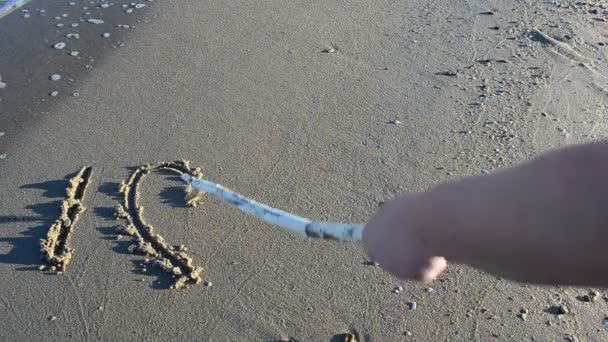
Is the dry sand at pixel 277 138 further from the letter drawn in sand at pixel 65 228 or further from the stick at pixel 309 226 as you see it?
the stick at pixel 309 226

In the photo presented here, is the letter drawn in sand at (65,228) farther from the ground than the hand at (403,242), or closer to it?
closer to it

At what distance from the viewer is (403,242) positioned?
1.72 meters

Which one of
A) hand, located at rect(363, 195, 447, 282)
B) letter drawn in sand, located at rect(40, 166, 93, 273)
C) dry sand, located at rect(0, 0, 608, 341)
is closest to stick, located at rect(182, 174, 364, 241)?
hand, located at rect(363, 195, 447, 282)

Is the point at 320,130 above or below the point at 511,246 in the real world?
below

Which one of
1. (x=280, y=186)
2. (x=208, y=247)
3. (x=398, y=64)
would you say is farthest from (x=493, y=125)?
(x=208, y=247)

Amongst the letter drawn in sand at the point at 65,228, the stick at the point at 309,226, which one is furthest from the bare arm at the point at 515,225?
the letter drawn in sand at the point at 65,228

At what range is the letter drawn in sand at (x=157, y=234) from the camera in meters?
3.29

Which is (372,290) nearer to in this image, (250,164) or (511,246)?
(250,164)

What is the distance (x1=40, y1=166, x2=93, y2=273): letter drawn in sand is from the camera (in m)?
3.37

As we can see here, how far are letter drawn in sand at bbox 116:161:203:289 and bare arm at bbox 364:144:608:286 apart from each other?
1713mm

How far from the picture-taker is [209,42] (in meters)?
5.21

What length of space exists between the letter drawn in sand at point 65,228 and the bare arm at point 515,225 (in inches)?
85.0

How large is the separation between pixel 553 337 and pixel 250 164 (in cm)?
199

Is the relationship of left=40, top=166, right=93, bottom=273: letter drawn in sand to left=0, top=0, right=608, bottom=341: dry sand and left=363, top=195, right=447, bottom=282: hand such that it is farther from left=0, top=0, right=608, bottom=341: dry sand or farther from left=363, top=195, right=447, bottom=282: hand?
left=363, top=195, right=447, bottom=282: hand
